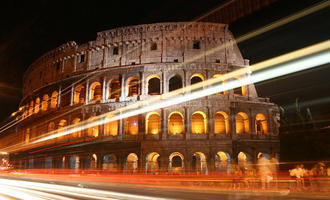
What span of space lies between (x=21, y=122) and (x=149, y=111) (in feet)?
68.7

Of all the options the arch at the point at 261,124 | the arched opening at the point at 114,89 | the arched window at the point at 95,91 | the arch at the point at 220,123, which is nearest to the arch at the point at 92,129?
the arched window at the point at 95,91

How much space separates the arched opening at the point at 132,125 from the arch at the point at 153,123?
1.12 metres

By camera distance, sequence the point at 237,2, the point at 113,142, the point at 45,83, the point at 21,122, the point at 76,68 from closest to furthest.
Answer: the point at 237,2 → the point at 113,142 → the point at 76,68 → the point at 45,83 → the point at 21,122

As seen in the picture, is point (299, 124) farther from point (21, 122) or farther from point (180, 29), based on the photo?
point (21, 122)

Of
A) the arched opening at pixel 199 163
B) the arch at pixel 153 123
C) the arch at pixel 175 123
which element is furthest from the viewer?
the arch at pixel 175 123

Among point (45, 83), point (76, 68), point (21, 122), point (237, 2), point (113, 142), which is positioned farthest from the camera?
point (21, 122)

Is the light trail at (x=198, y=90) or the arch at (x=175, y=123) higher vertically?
the light trail at (x=198, y=90)

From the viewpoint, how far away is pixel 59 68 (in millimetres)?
29562

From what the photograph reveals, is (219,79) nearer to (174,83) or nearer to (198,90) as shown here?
(198,90)

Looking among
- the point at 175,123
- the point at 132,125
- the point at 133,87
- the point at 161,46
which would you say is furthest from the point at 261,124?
the point at 133,87

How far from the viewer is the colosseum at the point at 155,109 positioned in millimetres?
22484

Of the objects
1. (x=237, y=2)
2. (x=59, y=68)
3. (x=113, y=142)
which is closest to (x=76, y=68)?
(x=59, y=68)

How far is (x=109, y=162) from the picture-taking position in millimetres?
24031

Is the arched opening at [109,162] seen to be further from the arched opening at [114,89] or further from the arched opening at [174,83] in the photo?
the arched opening at [174,83]
